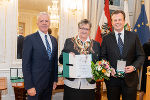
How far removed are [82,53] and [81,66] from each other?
179mm

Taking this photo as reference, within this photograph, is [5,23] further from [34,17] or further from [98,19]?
[98,19]

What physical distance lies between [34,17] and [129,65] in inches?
88.4

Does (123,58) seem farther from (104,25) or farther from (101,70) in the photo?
(104,25)

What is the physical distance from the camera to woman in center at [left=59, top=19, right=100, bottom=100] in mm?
2103

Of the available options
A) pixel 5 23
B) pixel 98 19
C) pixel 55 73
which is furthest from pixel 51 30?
pixel 55 73

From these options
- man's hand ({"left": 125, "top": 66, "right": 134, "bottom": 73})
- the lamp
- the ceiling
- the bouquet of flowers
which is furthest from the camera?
the lamp

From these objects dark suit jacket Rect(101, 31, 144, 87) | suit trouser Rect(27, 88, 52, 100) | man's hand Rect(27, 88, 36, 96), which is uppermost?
dark suit jacket Rect(101, 31, 144, 87)

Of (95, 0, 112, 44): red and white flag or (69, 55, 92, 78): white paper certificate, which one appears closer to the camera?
(69, 55, 92, 78): white paper certificate

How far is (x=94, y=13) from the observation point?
411 centimetres

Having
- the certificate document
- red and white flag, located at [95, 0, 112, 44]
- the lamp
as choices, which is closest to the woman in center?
the certificate document

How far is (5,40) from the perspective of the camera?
129 inches

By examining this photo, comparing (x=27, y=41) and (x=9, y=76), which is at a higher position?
(x=27, y=41)

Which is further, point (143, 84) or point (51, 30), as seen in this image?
point (143, 84)

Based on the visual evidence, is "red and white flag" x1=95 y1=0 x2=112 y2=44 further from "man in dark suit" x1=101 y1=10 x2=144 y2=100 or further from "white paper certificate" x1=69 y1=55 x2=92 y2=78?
"white paper certificate" x1=69 y1=55 x2=92 y2=78
